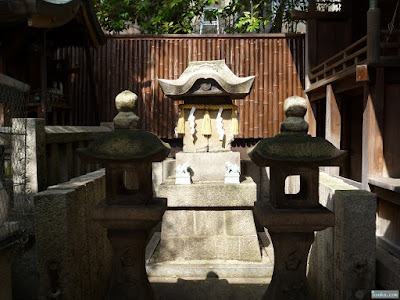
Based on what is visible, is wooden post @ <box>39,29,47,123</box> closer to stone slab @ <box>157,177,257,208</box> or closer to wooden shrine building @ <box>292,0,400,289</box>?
stone slab @ <box>157,177,257,208</box>

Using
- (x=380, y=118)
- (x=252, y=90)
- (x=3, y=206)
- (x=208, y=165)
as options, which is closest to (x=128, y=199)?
(x=3, y=206)

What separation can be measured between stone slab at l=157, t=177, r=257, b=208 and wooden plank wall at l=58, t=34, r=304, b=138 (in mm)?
4209

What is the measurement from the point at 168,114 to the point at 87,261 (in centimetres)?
704

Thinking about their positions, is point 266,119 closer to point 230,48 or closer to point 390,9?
point 230,48

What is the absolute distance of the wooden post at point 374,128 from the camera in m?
6.53

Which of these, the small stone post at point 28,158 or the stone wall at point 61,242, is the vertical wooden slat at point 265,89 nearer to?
the small stone post at point 28,158

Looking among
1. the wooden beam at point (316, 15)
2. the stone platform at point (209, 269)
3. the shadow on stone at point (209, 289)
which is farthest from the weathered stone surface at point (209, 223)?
the wooden beam at point (316, 15)

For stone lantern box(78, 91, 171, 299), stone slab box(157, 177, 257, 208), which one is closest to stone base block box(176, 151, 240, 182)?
stone slab box(157, 177, 257, 208)

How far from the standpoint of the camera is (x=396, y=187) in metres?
5.68

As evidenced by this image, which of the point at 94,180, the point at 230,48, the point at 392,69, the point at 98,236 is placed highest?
the point at 230,48

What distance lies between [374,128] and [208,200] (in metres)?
3.60

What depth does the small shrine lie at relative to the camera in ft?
22.4

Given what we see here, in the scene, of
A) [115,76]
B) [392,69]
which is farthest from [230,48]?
[392,69]

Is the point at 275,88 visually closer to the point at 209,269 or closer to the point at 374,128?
the point at 374,128
